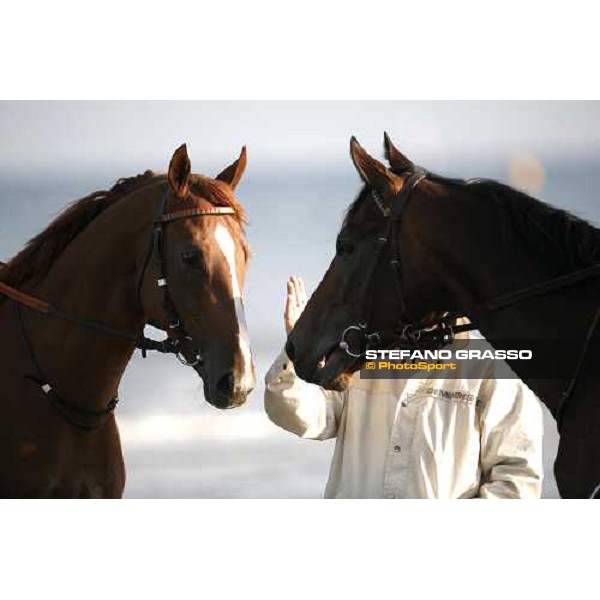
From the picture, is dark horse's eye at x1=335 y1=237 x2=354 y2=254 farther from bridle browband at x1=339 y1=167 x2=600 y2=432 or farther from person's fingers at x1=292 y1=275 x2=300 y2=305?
person's fingers at x1=292 y1=275 x2=300 y2=305

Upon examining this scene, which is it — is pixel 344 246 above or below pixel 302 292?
above

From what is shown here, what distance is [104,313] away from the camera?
4.99 m

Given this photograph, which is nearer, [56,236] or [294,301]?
[294,301]

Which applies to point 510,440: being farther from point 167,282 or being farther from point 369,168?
point 167,282

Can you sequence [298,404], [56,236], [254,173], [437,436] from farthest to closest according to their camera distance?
[254,173] < [56,236] < [298,404] < [437,436]

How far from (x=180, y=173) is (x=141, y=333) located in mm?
678

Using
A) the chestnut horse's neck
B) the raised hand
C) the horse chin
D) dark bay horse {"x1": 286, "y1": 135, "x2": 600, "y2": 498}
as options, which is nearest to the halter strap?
the chestnut horse's neck

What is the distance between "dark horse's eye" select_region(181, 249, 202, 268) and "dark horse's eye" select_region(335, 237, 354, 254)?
58 cm

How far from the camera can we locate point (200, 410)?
16.8 ft

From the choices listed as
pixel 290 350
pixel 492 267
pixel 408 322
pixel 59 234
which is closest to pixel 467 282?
pixel 492 267

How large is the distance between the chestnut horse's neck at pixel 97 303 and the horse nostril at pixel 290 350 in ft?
2.18

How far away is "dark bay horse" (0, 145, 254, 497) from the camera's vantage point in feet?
15.8
